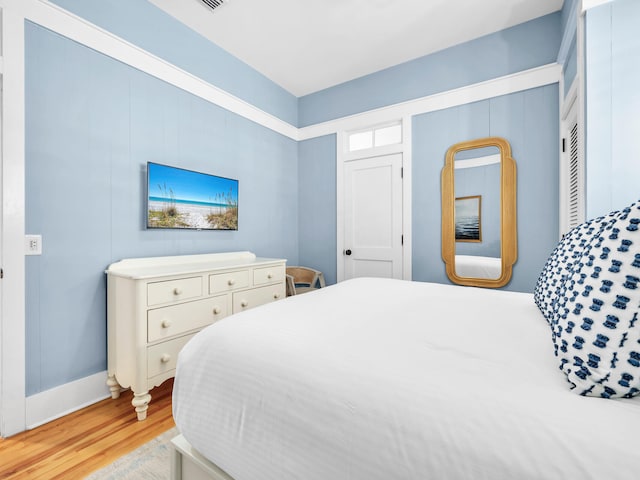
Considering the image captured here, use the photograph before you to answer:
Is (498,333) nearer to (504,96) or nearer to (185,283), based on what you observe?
(185,283)

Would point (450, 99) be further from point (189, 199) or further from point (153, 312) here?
point (153, 312)

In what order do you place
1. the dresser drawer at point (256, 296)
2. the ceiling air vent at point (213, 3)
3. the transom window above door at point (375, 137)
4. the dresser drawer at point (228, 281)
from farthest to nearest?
the transom window above door at point (375, 137) → the dresser drawer at point (256, 296) → the ceiling air vent at point (213, 3) → the dresser drawer at point (228, 281)

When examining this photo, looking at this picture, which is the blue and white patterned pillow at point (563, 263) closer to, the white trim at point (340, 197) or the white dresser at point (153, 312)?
the white dresser at point (153, 312)

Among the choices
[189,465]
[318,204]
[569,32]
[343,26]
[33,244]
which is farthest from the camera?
[318,204]

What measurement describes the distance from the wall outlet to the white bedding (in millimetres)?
1408

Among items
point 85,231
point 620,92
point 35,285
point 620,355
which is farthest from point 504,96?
point 35,285

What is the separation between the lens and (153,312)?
1861 millimetres

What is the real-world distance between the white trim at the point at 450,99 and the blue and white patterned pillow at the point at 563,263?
2028 millimetres

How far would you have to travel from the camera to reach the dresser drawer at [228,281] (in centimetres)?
223

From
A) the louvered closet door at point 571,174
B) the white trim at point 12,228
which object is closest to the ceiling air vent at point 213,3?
the white trim at point 12,228

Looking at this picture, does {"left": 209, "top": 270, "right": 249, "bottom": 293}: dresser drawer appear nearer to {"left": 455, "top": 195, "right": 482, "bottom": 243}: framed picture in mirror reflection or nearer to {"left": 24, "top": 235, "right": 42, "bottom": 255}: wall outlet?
{"left": 24, "top": 235, "right": 42, "bottom": 255}: wall outlet

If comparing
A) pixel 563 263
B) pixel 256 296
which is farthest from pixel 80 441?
pixel 563 263

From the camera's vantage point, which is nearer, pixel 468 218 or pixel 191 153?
pixel 191 153

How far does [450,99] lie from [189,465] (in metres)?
3.38
